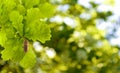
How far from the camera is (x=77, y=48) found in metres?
1.46

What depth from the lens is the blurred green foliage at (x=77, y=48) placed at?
4.70 feet

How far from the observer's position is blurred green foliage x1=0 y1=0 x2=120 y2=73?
1.43m

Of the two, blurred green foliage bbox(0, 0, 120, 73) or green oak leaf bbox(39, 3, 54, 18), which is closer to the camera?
green oak leaf bbox(39, 3, 54, 18)

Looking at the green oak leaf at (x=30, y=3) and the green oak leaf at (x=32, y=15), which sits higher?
the green oak leaf at (x=30, y=3)

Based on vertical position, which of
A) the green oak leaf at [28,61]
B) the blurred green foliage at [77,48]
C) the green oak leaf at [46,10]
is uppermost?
the blurred green foliage at [77,48]

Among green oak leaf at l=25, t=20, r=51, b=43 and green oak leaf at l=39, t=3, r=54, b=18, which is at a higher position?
green oak leaf at l=39, t=3, r=54, b=18

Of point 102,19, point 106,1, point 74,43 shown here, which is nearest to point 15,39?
point 74,43

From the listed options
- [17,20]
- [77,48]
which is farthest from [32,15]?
[77,48]

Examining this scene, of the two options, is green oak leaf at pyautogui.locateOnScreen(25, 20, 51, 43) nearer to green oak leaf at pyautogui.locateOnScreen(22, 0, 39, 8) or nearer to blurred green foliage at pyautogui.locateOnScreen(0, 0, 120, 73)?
green oak leaf at pyautogui.locateOnScreen(22, 0, 39, 8)

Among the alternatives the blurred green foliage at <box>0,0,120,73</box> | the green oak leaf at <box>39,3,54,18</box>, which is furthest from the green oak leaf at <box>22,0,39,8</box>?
the blurred green foliage at <box>0,0,120,73</box>

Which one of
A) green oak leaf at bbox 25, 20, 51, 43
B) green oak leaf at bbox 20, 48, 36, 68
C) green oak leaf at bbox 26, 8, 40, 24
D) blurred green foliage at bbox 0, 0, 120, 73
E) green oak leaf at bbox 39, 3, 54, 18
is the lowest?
green oak leaf at bbox 20, 48, 36, 68

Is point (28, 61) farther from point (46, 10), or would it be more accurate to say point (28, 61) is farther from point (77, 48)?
point (77, 48)

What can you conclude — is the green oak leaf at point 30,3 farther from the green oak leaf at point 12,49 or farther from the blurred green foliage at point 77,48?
the blurred green foliage at point 77,48

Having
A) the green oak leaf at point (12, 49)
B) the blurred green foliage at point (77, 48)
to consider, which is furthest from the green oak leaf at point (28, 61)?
the blurred green foliage at point (77, 48)
